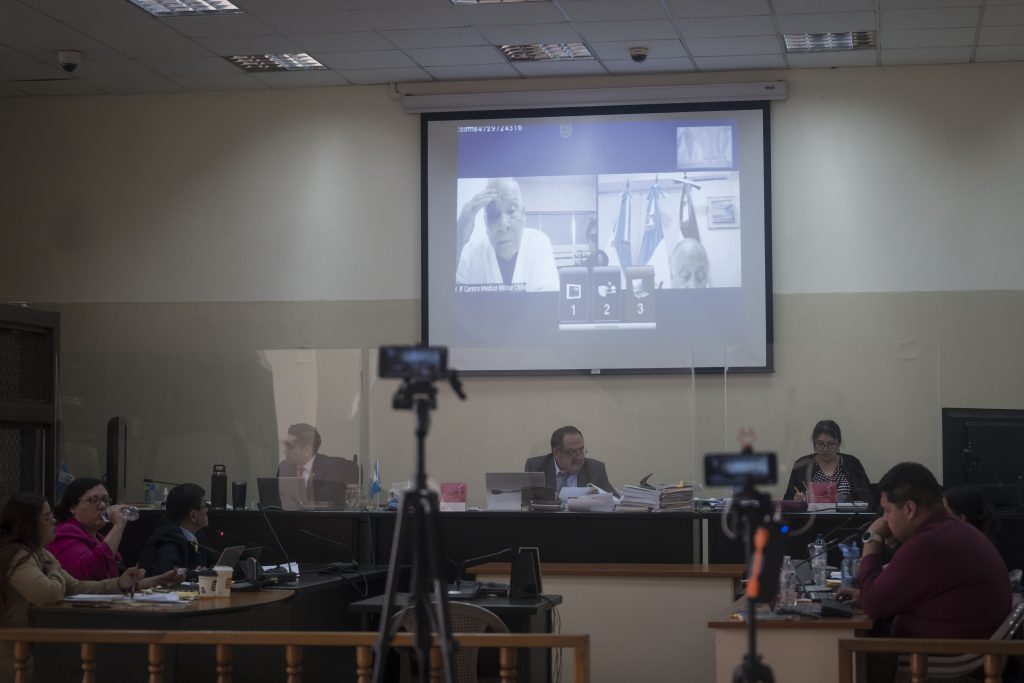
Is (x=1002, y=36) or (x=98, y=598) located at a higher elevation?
(x=1002, y=36)

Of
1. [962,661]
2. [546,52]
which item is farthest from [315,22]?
[962,661]

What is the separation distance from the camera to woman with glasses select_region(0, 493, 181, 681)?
16.1 ft

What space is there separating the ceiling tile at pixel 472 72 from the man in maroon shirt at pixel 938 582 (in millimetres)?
4931

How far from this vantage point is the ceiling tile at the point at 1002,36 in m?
7.51

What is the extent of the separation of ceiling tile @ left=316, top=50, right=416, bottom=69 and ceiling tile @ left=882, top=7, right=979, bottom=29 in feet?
10.3

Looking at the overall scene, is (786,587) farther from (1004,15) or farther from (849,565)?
(1004,15)

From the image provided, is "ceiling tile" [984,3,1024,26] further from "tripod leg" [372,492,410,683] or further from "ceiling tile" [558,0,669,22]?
"tripod leg" [372,492,410,683]

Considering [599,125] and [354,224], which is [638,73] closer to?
[599,125]

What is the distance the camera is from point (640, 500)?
663cm

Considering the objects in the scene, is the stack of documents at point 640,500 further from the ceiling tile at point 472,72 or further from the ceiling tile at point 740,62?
the ceiling tile at point 472,72

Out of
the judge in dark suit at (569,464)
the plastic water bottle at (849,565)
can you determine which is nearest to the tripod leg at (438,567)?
the plastic water bottle at (849,565)

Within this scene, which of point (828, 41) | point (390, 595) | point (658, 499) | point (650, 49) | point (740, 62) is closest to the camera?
point (390, 595)

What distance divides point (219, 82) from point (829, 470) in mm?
5111

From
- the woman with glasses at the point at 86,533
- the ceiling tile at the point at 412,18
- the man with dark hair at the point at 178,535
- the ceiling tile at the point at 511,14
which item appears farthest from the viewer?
the ceiling tile at the point at 412,18
